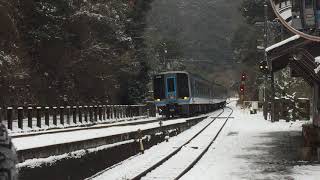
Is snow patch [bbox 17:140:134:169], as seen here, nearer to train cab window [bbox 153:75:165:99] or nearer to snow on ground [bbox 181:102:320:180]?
snow on ground [bbox 181:102:320:180]

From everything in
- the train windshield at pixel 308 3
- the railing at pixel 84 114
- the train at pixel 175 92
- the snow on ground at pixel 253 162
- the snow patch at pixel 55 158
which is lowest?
the snow on ground at pixel 253 162

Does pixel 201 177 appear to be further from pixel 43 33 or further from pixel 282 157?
pixel 43 33

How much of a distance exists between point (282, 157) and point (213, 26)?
178848 mm

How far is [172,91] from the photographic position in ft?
120

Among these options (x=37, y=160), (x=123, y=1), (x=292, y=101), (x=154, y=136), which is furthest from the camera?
(x=123, y=1)

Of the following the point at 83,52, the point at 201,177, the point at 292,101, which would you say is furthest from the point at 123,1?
the point at 201,177

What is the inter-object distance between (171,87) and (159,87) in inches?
42.5

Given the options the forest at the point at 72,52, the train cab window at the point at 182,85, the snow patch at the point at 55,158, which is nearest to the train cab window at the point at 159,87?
the train cab window at the point at 182,85

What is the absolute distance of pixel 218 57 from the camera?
536 feet

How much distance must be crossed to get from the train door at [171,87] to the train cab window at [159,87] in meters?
0.42

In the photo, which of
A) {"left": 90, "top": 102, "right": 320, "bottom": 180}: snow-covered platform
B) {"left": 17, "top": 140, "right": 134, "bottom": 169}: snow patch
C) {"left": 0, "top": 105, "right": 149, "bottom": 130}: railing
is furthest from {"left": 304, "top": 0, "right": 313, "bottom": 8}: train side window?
{"left": 0, "top": 105, "right": 149, "bottom": 130}: railing

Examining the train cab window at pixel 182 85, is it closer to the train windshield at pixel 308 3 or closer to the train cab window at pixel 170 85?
the train cab window at pixel 170 85

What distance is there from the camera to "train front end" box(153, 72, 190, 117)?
36094 millimetres

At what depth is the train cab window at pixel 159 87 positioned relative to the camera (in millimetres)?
37062
